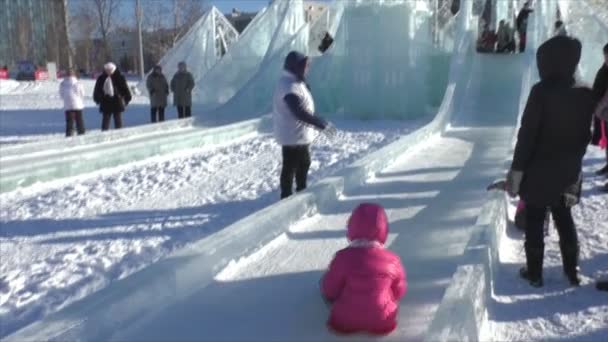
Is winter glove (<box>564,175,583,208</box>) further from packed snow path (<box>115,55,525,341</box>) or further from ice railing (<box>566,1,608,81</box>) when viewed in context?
ice railing (<box>566,1,608,81</box>)

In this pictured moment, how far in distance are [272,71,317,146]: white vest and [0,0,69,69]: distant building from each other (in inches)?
2191

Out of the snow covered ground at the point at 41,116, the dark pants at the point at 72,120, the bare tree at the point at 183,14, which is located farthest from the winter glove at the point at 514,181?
the bare tree at the point at 183,14

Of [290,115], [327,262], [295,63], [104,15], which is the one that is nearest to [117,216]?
[290,115]

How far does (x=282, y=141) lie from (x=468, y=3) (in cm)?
1253

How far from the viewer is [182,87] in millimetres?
13703

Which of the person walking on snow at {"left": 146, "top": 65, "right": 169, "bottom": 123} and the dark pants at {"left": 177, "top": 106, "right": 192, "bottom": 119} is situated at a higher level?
the person walking on snow at {"left": 146, "top": 65, "right": 169, "bottom": 123}

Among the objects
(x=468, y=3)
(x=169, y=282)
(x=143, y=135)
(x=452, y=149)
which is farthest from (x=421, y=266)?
(x=468, y=3)

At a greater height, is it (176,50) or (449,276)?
(176,50)

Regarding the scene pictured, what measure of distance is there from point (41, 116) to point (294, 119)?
13044mm

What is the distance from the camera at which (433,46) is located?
50.7 ft

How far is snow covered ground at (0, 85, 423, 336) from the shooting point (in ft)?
13.9

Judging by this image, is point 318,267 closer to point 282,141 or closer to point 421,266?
point 421,266

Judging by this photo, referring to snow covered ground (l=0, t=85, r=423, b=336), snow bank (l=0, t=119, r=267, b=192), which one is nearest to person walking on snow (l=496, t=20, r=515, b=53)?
snow bank (l=0, t=119, r=267, b=192)

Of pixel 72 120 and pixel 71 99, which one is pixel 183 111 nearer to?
pixel 72 120
